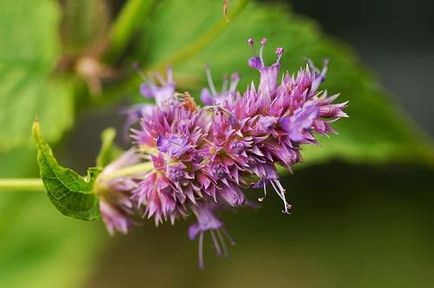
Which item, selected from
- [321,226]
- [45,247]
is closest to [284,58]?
[45,247]

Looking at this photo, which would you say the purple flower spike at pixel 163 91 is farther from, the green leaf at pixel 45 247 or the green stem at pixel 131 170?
the green leaf at pixel 45 247

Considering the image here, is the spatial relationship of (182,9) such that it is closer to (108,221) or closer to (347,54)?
(347,54)

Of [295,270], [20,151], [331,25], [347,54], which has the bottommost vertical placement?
[295,270]

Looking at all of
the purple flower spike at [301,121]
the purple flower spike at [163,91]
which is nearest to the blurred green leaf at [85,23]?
the purple flower spike at [163,91]

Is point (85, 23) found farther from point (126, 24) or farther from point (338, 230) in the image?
point (338, 230)

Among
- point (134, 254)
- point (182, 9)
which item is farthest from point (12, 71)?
point (134, 254)

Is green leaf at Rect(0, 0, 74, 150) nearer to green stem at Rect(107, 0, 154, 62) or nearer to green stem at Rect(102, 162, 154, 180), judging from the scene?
green stem at Rect(107, 0, 154, 62)
